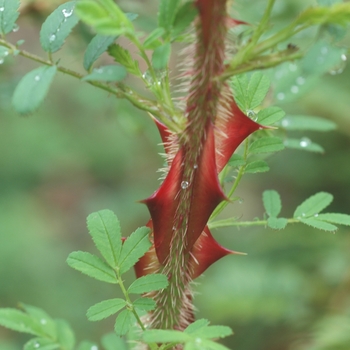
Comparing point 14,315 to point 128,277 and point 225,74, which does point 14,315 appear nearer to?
point 225,74

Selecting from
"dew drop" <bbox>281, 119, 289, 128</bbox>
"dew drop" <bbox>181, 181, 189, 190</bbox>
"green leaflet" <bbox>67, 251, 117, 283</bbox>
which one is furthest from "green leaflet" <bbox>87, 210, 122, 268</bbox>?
"dew drop" <bbox>281, 119, 289, 128</bbox>

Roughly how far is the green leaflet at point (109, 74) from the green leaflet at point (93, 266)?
284mm

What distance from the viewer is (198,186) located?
0.74m

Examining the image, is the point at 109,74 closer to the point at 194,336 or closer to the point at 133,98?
the point at 133,98

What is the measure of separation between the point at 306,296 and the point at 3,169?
1.76 meters

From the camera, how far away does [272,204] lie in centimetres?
99

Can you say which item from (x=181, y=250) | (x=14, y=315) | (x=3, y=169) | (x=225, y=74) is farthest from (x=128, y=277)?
(x=225, y=74)

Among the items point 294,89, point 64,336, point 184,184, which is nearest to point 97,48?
point 184,184

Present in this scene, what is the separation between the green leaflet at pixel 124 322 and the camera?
2.55 feet

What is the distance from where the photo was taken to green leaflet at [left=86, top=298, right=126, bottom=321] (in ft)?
2.61

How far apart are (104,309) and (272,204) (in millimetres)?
364

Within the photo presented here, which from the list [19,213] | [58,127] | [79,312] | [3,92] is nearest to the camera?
[3,92]

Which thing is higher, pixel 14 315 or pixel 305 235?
pixel 305 235

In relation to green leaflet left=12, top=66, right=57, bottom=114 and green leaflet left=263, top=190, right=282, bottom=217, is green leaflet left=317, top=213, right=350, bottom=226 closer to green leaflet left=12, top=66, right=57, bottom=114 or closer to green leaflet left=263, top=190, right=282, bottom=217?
green leaflet left=263, top=190, right=282, bottom=217
